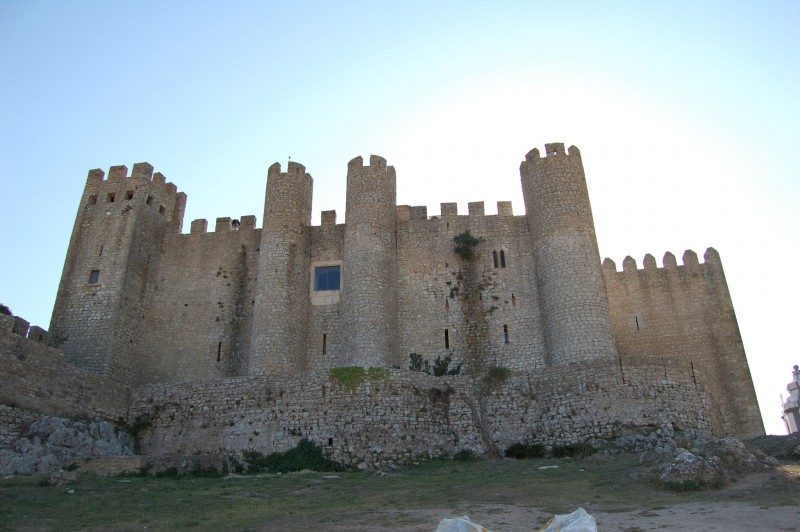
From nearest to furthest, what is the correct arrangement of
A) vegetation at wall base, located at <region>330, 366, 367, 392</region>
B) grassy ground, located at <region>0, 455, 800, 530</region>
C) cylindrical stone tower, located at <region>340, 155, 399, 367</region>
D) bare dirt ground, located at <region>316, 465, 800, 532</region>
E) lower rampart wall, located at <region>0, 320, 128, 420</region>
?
bare dirt ground, located at <region>316, 465, 800, 532</region> → grassy ground, located at <region>0, 455, 800, 530</region> → lower rampart wall, located at <region>0, 320, 128, 420</region> → vegetation at wall base, located at <region>330, 366, 367, 392</region> → cylindrical stone tower, located at <region>340, 155, 399, 367</region>

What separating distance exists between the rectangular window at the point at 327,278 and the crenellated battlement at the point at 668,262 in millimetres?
11615

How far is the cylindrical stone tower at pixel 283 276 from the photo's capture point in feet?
80.5

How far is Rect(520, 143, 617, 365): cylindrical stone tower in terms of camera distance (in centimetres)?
2272

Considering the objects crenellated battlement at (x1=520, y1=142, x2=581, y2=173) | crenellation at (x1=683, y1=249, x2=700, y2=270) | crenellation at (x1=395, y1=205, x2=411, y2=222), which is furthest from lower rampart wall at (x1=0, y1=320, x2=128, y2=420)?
crenellation at (x1=683, y1=249, x2=700, y2=270)

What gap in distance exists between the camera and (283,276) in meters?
25.9

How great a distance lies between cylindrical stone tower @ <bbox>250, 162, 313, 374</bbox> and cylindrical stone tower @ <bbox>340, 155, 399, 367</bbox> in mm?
1895

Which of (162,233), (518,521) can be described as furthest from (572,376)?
(162,233)


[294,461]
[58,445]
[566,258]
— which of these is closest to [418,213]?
[566,258]

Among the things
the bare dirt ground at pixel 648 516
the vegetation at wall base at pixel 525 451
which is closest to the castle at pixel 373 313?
the vegetation at wall base at pixel 525 451

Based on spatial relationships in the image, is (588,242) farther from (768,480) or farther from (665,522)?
(665,522)

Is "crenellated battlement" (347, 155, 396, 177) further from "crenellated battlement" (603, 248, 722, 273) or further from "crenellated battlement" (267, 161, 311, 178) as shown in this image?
"crenellated battlement" (603, 248, 722, 273)

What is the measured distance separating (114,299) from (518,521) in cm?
2061

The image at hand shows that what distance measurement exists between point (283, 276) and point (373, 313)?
413 centimetres

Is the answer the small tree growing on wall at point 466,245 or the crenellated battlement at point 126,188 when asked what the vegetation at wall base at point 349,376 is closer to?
the small tree growing on wall at point 466,245
